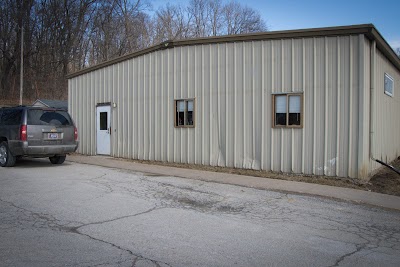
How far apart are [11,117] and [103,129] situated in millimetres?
4622

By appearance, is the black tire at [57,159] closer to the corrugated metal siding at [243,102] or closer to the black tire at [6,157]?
the black tire at [6,157]

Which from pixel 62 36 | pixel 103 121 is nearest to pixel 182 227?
pixel 103 121

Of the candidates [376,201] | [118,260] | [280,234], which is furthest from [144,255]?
[376,201]

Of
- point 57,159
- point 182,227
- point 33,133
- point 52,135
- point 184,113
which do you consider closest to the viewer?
point 182,227

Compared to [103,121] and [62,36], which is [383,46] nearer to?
[103,121]

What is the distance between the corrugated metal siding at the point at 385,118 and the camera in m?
10.6

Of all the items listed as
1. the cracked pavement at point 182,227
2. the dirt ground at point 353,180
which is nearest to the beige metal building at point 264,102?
the dirt ground at point 353,180

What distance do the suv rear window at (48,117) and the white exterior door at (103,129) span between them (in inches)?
140

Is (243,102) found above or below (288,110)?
above

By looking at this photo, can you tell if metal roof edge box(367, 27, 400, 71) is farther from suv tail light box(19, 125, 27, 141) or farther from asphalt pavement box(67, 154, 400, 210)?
suv tail light box(19, 125, 27, 141)

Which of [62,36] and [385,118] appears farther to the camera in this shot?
[62,36]

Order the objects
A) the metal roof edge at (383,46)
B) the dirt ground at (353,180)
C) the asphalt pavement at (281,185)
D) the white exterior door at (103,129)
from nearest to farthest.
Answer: the asphalt pavement at (281,185) < the dirt ground at (353,180) < the metal roof edge at (383,46) < the white exterior door at (103,129)

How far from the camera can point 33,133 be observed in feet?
34.3

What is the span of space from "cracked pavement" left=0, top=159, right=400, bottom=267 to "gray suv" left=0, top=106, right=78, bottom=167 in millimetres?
2137
